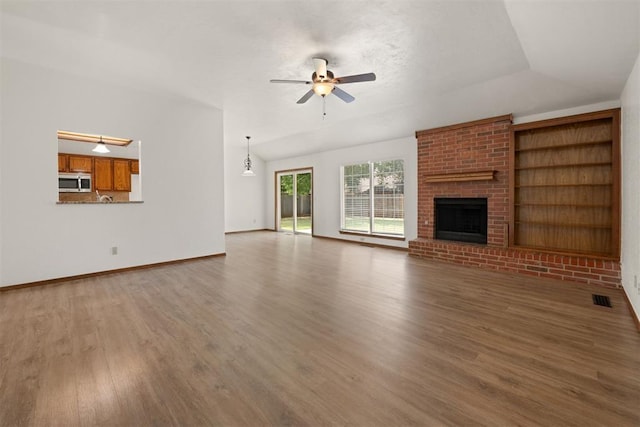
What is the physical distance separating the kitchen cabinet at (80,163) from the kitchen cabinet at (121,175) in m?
0.47

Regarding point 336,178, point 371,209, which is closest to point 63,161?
point 336,178

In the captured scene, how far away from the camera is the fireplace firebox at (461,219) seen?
199 inches

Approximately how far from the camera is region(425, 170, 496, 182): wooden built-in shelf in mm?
4762

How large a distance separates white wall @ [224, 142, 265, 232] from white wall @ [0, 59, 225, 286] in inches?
138

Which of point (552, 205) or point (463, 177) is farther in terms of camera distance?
point (463, 177)

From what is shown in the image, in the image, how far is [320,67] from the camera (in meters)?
3.19

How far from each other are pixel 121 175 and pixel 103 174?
36 centimetres

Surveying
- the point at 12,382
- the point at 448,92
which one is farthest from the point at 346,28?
the point at 12,382

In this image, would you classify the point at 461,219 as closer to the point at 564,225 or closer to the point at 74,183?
the point at 564,225

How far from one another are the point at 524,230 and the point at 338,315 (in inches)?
147

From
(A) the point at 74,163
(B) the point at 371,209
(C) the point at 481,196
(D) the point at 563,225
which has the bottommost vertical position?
(D) the point at 563,225

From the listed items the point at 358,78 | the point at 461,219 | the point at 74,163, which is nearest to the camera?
the point at 358,78

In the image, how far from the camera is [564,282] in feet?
12.6

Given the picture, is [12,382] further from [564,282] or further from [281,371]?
[564,282]
